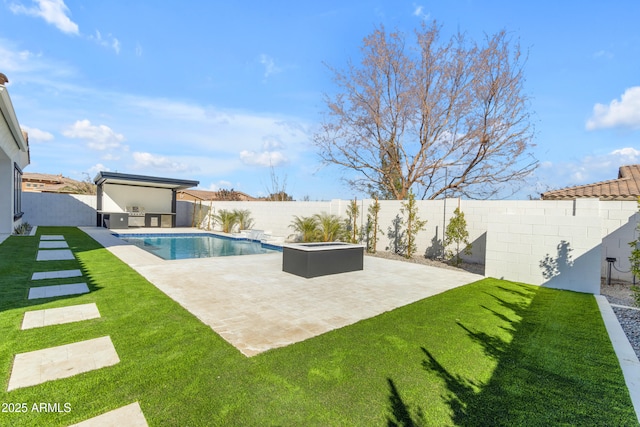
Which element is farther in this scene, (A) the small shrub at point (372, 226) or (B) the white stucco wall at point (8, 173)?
(A) the small shrub at point (372, 226)

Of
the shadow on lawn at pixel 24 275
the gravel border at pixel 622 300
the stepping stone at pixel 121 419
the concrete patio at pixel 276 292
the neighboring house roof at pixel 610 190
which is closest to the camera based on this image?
the stepping stone at pixel 121 419

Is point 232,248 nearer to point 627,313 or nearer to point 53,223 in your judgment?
point 627,313

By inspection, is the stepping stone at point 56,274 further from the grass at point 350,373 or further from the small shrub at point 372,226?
the small shrub at point 372,226

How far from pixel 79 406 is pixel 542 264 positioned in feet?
28.6

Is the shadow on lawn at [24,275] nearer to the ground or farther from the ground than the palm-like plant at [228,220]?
nearer to the ground

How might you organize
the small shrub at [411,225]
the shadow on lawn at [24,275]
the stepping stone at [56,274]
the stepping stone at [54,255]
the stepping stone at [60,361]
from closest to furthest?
1. the stepping stone at [60,361]
2. the shadow on lawn at [24,275]
3. the stepping stone at [56,274]
4. the stepping stone at [54,255]
5. the small shrub at [411,225]

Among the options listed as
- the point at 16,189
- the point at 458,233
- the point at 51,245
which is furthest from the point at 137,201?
the point at 458,233

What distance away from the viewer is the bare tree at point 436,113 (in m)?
14.1

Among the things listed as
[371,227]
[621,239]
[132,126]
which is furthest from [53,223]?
[621,239]

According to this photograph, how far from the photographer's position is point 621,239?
293 inches

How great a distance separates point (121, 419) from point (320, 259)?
17.8ft

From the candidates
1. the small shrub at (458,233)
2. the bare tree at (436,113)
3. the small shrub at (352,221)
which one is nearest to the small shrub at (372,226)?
the small shrub at (352,221)

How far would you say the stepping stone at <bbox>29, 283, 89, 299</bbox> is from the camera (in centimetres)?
510

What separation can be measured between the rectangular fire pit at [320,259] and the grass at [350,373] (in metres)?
2.75
